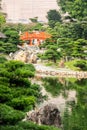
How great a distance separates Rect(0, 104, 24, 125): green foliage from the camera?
428 inches

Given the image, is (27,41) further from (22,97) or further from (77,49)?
(22,97)

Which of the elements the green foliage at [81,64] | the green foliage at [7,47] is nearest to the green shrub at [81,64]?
the green foliage at [81,64]

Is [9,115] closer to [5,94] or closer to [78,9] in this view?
[5,94]

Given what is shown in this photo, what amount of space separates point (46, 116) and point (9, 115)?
5.26 meters

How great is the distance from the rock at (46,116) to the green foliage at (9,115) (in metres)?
4.58

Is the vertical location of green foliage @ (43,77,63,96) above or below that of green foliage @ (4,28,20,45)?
below

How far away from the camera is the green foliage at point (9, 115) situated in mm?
10867

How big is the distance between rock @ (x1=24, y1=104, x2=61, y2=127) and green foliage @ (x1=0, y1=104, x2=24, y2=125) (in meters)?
4.58

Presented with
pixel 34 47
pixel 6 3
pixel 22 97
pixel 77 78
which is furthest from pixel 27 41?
pixel 22 97

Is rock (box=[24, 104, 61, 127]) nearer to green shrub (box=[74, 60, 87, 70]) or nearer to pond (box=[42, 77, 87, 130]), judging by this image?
pond (box=[42, 77, 87, 130])

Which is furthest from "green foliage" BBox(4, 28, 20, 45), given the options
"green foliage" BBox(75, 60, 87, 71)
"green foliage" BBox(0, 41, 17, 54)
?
"green foliage" BBox(75, 60, 87, 71)

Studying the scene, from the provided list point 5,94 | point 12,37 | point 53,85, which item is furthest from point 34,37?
point 5,94

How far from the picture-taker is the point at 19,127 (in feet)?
37.4

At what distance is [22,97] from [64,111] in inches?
313
